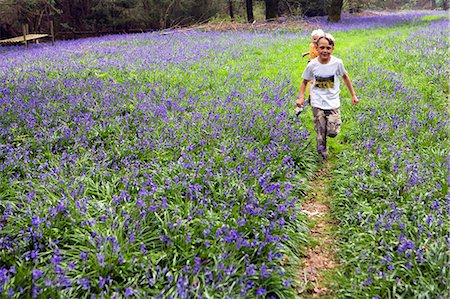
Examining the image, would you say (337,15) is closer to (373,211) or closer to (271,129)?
(271,129)

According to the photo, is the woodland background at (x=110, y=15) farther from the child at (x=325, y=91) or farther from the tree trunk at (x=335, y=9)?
the child at (x=325, y=91)

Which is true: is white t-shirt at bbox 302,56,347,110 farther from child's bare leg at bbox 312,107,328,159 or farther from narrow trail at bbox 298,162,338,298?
narrow trail at bbox 298,162,338,298

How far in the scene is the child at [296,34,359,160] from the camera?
19.5ft

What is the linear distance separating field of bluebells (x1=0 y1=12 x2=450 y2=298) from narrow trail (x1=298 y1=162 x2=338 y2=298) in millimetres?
129

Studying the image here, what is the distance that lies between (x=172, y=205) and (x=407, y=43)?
1400 cm

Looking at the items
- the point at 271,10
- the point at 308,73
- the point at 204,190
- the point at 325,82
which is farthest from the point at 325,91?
the point at 271,10

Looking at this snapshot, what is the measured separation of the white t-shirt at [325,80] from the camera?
19.5 ft

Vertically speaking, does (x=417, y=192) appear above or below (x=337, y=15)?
below

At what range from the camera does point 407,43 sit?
1495 centimetres

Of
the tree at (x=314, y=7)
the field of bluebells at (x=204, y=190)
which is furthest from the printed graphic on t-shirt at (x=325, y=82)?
the tree at (x=314, y=7)

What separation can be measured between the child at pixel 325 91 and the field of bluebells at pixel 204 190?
444mm

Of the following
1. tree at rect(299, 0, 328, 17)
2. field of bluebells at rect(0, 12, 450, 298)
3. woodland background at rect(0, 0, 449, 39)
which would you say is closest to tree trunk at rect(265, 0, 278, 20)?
woodland background at rect(0, 0, 449, 39)

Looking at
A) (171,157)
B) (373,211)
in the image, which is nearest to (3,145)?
(171,157)

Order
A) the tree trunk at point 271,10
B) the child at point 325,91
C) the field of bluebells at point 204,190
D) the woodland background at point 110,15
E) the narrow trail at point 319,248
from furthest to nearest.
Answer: the tree trunk at point 271,10
the woodland background at point 110,15
the child at point 325,91
the narrow trail at point 319,248
the field of bluebells at point 204,190
